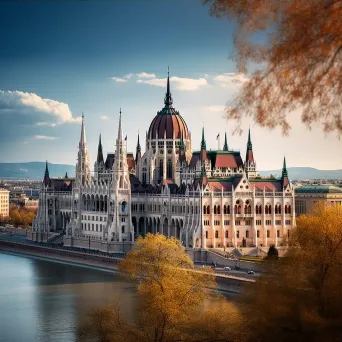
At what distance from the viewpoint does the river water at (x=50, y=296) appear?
4531cm

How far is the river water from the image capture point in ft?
149

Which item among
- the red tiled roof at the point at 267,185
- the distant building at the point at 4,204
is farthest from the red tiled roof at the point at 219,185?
the distant building at the point at 4,204

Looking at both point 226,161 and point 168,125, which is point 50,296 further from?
point 168,125

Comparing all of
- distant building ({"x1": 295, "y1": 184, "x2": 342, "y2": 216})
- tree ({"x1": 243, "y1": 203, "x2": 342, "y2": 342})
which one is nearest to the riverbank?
tree ({"x1": 243, "y1": 203, "x2": 342, "y2": 342})

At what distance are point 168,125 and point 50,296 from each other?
123 feet

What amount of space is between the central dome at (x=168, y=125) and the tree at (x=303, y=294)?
52.3m

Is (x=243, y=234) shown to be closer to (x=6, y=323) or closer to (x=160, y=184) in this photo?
(x=160, y=184)

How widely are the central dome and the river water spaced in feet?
65.4

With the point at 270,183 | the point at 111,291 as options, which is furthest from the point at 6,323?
the point at 270,183

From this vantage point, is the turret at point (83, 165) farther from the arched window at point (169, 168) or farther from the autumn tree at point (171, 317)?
the autumn tree at point (171, 317)

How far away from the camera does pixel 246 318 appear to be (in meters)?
32.7

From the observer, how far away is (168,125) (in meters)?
92.9

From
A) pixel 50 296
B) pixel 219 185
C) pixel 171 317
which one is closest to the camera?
pixel 171 317

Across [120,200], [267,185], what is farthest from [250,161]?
[120,200]
